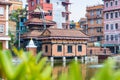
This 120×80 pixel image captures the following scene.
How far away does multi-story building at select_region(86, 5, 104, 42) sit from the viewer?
50.5m

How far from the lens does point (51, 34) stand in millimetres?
31609

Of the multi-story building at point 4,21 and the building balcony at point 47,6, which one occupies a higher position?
the building balcony at point 47,6

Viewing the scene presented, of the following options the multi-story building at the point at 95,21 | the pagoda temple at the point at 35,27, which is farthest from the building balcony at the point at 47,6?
the multi-story building at the point at 95,21

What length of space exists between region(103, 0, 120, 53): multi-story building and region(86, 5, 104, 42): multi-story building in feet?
11.8

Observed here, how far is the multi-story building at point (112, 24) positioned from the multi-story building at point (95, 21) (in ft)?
11.8

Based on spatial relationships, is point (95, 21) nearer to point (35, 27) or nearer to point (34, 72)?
point (35, 27)

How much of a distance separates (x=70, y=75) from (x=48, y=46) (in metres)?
31.4

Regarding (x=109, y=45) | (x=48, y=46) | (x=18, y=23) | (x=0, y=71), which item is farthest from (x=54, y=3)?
(x=0, y=71)

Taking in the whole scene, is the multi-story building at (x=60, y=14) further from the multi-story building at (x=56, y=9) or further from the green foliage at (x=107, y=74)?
the green foliage at (x=107, y=74)

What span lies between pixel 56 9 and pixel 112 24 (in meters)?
8.86

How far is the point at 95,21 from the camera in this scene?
5125 centimetres

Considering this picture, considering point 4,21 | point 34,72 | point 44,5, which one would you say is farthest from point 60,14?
point 34,72

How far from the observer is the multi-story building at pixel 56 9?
46.3m

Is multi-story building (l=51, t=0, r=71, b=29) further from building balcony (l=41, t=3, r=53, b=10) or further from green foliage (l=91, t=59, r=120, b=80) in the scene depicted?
green foliage (l=91, t=59, r=120, b=80)
